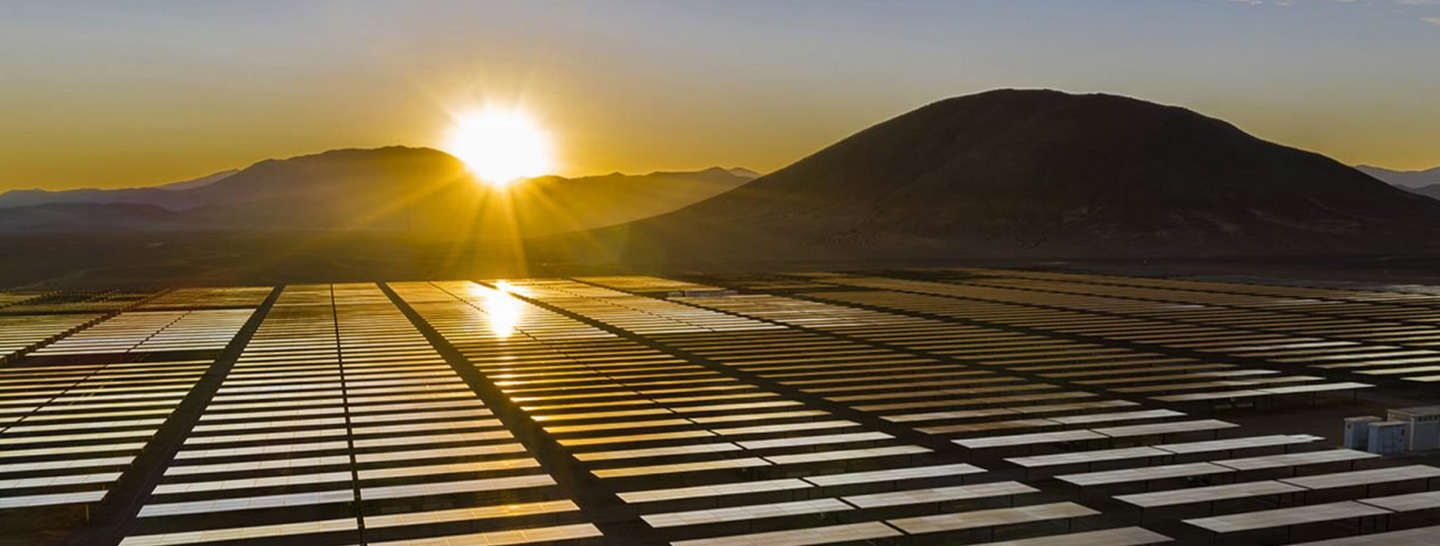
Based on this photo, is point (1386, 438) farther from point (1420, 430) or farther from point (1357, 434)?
point (1420, 430)

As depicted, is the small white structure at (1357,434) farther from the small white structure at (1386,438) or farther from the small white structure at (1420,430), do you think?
the small white structure at (1420,430)

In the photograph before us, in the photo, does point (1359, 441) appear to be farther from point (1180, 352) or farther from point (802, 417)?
point (1180, 352)

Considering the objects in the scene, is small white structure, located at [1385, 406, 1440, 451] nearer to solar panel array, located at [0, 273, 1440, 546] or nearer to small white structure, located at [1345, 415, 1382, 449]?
small white structure, located at [1345, 415, 1382, 449]

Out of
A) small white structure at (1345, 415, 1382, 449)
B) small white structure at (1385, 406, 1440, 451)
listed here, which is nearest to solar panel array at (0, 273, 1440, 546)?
small white structure at (1345, 415, 1382, 449)

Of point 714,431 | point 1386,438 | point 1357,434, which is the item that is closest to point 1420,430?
point 1386,438

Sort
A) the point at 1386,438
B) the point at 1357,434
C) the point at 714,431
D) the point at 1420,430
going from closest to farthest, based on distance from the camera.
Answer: the point at 1386,438 < the point at 1420,430 < the point at 1357,434 < the point at 714,431

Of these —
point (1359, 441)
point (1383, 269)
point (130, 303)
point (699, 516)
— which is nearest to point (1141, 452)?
point (1359, 441)
